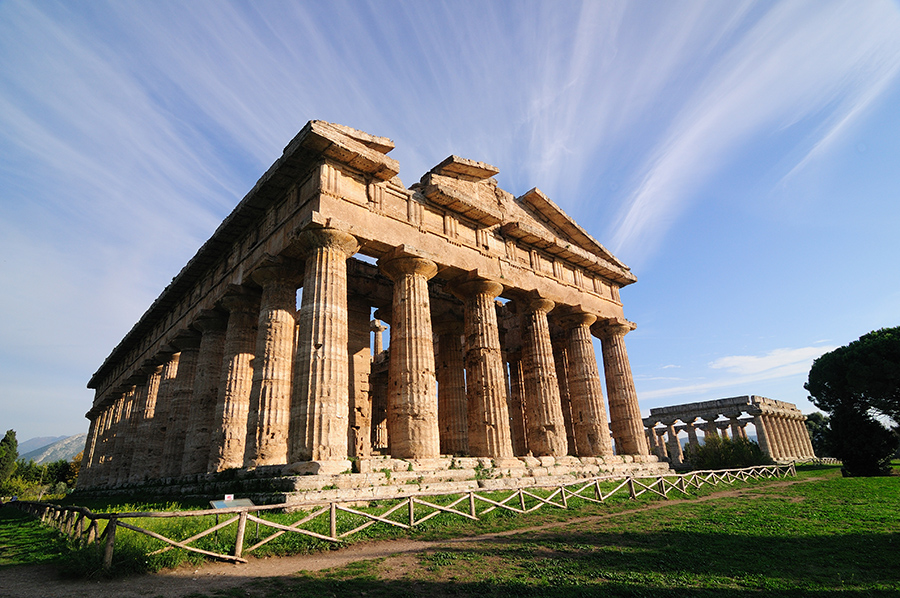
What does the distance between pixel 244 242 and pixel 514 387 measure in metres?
18.3

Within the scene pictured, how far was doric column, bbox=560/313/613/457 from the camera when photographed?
21781 mm

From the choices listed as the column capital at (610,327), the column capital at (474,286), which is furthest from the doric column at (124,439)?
the column capital at (610,327)

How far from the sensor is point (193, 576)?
7.08 meters

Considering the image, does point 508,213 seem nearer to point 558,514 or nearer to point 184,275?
point 558,514

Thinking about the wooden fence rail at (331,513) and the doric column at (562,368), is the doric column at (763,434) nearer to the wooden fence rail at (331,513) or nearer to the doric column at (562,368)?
the doric column at (562,368)

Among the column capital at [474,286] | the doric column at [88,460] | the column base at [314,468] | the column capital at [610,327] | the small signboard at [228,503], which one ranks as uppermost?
the column capital at [474,286]

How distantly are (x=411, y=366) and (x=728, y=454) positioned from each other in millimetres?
25857

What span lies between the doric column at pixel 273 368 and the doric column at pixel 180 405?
8568 mm

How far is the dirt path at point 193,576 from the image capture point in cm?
626

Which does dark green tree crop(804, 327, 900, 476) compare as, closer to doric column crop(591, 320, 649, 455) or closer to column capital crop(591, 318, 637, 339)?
doric column crop(591, 320, 649, 455)

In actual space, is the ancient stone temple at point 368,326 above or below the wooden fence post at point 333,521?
above

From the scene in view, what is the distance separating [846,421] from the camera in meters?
31.4

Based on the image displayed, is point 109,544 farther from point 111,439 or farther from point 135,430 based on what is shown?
point 111,439

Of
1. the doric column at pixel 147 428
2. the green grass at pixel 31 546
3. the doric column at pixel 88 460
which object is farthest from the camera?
the doric column at pixel 88 460
